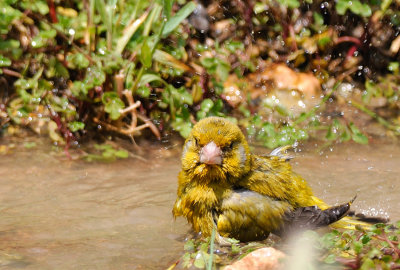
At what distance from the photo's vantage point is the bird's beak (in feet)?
10.3

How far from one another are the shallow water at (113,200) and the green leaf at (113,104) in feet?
1.24

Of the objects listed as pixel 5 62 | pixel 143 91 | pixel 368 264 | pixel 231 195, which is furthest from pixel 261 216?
pixel 5 62

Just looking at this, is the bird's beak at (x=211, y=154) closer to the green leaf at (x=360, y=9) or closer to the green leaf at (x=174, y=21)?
the green leaf at (x=174, y=21)

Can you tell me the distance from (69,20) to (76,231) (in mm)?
2246

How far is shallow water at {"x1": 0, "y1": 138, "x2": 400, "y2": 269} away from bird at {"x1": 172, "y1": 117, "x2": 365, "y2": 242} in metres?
0.31

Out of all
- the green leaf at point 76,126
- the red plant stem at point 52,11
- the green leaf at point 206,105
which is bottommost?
the green leaf at point 76,126

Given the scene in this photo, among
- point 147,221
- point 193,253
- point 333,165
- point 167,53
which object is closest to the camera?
point 193,253

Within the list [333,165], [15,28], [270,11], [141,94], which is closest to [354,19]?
[270,11]

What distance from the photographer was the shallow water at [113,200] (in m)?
3.29

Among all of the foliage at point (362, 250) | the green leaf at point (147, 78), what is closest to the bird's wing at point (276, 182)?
the foliage at point (362, 250)

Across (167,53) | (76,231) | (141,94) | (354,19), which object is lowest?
(76,231)

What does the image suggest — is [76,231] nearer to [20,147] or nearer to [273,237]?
[273,237]

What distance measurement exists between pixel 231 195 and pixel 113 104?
1.87 m

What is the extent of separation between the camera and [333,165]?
4883mm
